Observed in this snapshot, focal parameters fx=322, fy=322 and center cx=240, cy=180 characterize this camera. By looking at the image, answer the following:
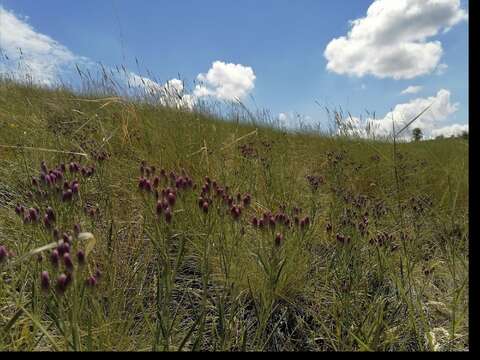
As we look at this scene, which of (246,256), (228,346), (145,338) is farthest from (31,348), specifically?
(246,256)

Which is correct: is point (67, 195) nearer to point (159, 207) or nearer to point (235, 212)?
point (159, 207)

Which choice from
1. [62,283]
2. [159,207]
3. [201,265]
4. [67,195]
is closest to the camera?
[62,283]

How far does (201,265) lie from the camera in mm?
1549

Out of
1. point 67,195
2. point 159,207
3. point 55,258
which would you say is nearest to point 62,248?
point 55,258

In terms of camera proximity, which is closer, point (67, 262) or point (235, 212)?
point (67, 262)

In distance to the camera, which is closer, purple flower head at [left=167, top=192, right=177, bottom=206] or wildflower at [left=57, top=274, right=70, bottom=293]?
wildflower at [left=57, top=274, right=70, bottom=293]

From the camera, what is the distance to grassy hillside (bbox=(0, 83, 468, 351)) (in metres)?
1.08

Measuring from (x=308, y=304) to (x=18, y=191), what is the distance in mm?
2119

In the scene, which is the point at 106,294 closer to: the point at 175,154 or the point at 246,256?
the point at 246,256

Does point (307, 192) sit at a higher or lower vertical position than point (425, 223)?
higher

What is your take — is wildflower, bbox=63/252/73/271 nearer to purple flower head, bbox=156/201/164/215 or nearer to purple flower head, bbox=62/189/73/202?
purple flower head, bbox=156/201/164/215

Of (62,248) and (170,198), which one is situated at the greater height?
(170,198)

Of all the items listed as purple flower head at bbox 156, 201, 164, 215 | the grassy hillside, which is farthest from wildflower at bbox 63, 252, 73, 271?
purple flower head at bbox 156, 201, 164, 215

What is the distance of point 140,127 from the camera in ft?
11.2
